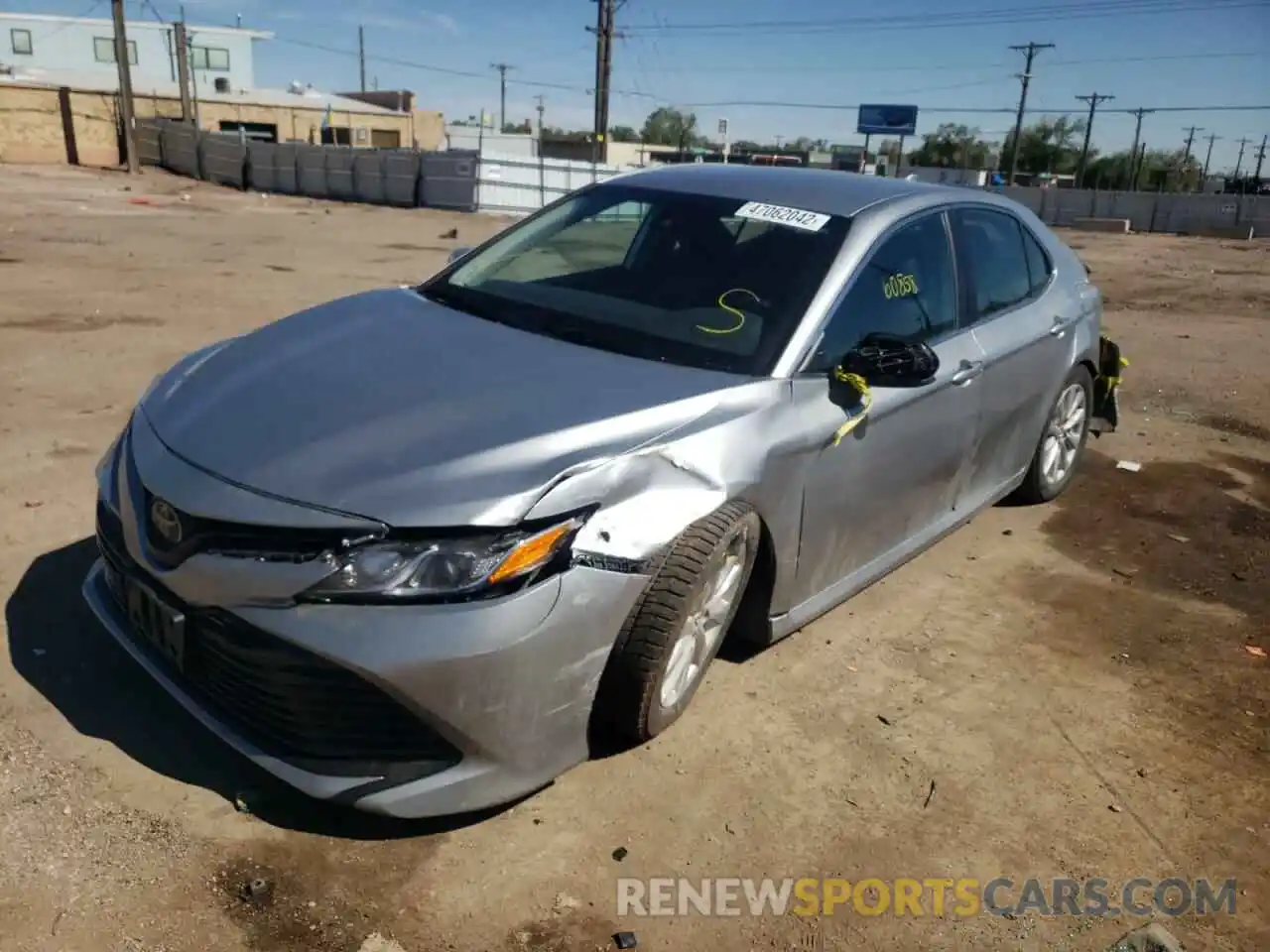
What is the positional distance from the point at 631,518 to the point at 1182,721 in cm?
223

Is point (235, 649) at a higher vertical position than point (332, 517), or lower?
lower

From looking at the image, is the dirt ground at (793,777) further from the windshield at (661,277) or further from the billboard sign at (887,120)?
the billboard sign at (887,120)

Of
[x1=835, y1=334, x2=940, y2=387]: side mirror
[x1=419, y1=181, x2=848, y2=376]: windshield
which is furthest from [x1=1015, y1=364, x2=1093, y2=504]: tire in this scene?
[x1=419, y1=181, x2=848, y2=376]: windshield

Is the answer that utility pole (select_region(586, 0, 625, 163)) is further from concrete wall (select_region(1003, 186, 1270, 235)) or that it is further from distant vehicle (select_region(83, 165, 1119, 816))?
distant vehicle (select_region(83, 165, 1119, 816))

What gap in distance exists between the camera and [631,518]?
8.35 feet

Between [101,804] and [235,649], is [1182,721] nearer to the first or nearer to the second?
[235,649]

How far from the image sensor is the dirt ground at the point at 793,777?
2.36 meters

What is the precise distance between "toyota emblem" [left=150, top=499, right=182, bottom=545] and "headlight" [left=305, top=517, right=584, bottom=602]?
0.44 meters

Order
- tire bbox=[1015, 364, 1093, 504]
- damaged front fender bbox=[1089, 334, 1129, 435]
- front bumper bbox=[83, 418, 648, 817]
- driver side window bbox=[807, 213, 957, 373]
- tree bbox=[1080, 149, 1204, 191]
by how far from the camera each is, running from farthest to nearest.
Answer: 1. tree bbox=[1080, 149, 1204, 191]
2. damaged front fender bbox=[1089, 334, 1129, 435]
3. tire bbox=[1015, 364, 1093, 504]
4. driver side window bbox=[807, 213, 957, 373]
5. front bumper bbox=[83, 418, 648, 817]

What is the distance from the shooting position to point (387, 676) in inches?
87.0

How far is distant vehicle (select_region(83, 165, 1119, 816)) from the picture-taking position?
229 centimetres

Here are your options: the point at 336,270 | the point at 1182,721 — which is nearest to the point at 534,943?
the point at 1182,721

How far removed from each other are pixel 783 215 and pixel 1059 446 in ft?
8.17

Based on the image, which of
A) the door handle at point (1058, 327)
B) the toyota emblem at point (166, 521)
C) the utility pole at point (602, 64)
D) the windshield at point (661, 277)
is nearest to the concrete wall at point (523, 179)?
the utility pole at point (602, 64)
